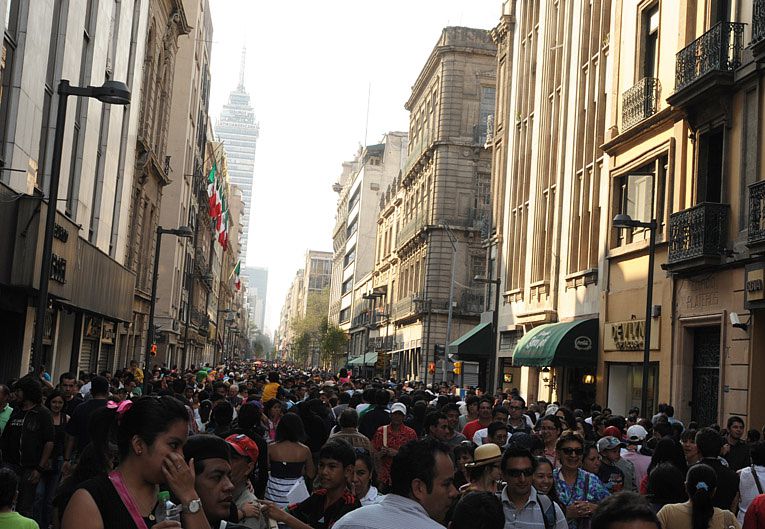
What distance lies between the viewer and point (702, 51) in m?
22.7

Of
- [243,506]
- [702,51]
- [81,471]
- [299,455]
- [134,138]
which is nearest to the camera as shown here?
[81,471]

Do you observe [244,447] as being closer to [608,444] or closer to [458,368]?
[608,444]

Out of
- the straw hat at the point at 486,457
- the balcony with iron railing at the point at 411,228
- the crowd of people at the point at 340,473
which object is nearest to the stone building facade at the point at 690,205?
the crowd of people at the point at 340,473

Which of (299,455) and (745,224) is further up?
(745,224)

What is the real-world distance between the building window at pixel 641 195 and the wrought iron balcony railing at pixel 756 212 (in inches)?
219

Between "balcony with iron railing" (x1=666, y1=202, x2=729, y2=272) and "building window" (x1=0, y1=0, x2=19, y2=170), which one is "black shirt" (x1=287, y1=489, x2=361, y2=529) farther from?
"balcony with iron railing" (x1=666, y1=202, x2=729, y2=272)

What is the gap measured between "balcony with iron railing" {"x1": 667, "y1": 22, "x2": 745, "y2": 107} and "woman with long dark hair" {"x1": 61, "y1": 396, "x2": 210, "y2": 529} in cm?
1933

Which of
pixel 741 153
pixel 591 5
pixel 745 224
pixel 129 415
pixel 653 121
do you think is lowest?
pixel 129 415

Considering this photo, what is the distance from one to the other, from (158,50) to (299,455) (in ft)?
130

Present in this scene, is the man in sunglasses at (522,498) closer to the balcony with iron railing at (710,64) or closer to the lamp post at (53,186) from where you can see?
the lamp post at (53,186)

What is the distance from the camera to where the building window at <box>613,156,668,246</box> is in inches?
1016

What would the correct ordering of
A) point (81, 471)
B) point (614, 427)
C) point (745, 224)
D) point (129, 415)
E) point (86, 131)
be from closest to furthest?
point (129, 415)
point (81, 471)
point (614, 427)
point (745, 224)
point (86, 131)

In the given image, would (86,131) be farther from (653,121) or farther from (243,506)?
(243,506)

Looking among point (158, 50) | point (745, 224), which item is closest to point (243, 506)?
point (745, 224)
